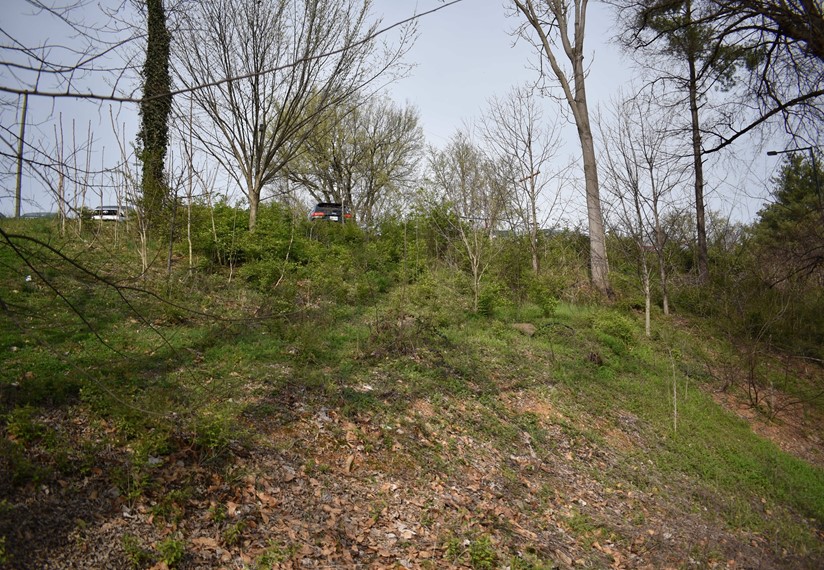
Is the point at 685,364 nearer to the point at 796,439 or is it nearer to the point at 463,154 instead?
the point at 796,439

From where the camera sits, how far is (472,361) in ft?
27.5

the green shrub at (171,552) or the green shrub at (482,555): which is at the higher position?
the green shrub at (171,552)

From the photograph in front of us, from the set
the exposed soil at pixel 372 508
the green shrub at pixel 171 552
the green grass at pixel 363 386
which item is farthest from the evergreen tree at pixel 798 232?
the green shrub at pixel 171 552

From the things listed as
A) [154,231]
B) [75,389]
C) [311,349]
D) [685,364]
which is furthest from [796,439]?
[154,231]

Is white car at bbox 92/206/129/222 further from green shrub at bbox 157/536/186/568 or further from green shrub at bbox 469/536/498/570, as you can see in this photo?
green shrub at bbox 469/536/498/570

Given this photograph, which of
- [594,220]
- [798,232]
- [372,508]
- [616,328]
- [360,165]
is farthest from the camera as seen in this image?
[360,165]

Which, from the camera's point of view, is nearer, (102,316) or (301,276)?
(102,316)

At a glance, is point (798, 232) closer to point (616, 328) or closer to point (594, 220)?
point (616, 328)

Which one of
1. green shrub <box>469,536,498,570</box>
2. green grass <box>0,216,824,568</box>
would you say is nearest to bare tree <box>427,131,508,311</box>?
green grass <box>0,216,824,568</box>

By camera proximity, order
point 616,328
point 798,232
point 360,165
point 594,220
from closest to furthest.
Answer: point 798,232, point 616,328, point 594,220, point 360,165

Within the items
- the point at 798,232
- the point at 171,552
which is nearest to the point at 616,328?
the point at 798,232

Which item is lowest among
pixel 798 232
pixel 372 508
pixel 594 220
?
pixel 372 508

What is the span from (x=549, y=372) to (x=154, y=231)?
812cm

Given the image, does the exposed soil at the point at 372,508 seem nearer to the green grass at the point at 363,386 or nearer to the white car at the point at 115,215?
the green grass at the point at 363,386
